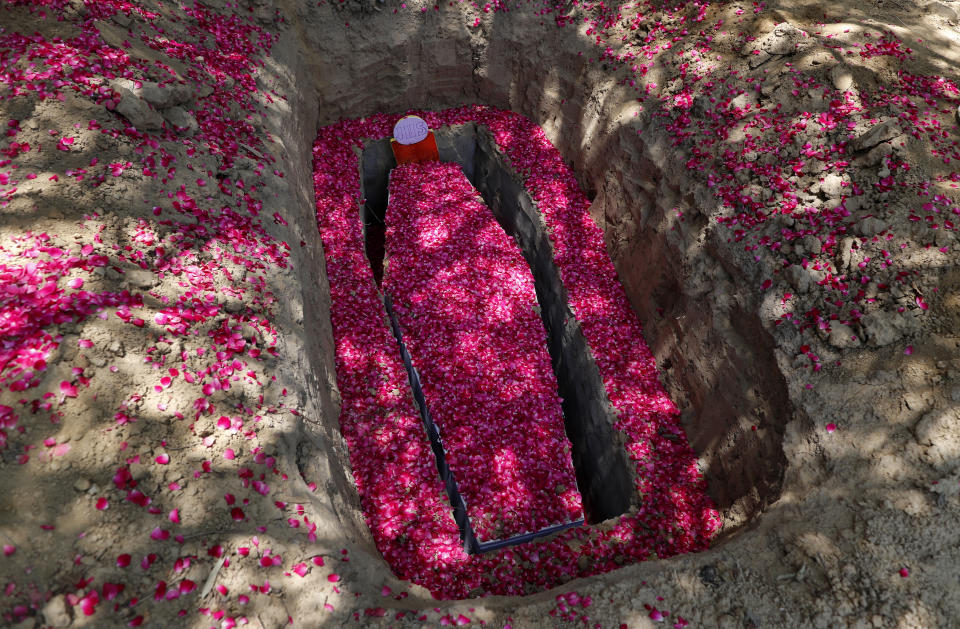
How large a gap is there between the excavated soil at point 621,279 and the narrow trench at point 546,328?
104 cm

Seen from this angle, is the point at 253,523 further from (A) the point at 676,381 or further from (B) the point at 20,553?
(A) the point at 676,381

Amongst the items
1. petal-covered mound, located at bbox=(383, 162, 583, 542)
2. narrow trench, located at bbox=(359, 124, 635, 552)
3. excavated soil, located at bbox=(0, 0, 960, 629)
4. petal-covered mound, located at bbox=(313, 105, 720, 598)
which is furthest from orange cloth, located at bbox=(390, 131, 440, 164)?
excavated soil, located at bbox=(0, 0, 960, 629)

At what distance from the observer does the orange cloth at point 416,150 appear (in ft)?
31.5

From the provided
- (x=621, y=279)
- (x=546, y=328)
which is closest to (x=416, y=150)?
(x=546, y=328)

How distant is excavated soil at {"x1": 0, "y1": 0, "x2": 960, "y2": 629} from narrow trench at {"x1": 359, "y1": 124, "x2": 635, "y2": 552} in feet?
3.41

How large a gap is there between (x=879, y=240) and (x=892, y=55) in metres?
3.21

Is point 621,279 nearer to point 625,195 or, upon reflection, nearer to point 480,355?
point 625,195

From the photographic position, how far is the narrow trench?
6.16 meters

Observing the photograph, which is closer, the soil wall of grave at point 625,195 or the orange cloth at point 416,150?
the soil wall of grave at point 625,195

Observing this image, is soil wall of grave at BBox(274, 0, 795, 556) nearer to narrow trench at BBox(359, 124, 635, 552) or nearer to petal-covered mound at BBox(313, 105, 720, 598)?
petal-covered mound at BBox(313, 105, 720, 598)

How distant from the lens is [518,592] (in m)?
4.92

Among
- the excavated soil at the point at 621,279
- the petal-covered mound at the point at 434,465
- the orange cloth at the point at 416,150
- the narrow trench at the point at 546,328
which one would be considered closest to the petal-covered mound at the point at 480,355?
the narrow trench at the point at 546,328

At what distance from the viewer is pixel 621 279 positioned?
7664 millimetres

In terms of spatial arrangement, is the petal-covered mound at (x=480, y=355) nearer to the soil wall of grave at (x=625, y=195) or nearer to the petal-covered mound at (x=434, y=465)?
the petal-covered mound at (x=434, y=465)
